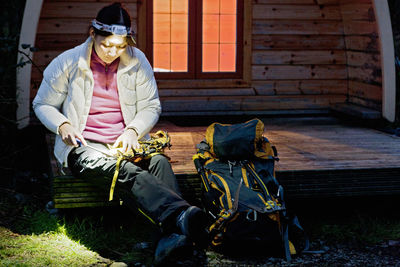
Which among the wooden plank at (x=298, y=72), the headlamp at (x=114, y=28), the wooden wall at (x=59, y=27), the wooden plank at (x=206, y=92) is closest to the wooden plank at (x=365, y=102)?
the wooden plank at (x=298, y=72)

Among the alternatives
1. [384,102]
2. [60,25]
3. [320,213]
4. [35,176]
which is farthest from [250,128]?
[60,25]

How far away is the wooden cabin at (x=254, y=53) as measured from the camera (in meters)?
6.70

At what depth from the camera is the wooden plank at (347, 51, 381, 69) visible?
671cm

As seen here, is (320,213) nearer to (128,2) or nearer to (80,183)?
(80,183)

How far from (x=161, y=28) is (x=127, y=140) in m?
3.32

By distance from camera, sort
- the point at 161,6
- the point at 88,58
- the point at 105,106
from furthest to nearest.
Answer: the point at 161,6 → the point at 105,106 → the point at 88,58

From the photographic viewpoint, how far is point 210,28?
7.13 m

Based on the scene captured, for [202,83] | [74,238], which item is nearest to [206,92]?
[202,83]

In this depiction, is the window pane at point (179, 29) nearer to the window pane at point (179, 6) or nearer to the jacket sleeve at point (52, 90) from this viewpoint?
the window pane at point (179, 6)

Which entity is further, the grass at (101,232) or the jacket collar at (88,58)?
the jacket collar at (88,58)

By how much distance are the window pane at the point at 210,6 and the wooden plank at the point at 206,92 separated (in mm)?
930

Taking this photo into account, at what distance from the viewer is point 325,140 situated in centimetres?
590

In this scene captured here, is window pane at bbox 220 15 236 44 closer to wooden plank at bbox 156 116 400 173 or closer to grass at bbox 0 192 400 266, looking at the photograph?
wooden plank at bbox 156 116 400 173

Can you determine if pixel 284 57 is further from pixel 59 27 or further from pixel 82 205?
pixel 82 205
